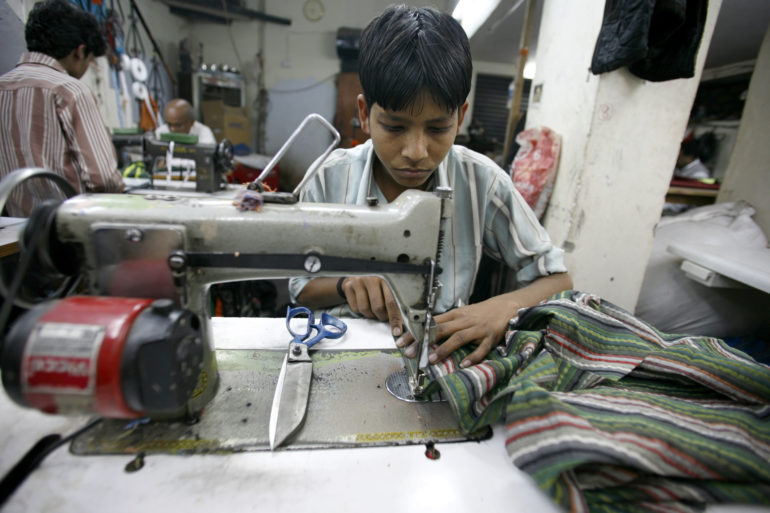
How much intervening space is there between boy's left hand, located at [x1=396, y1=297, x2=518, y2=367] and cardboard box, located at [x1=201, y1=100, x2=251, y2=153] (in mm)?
6194

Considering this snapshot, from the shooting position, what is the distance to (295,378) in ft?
2.63

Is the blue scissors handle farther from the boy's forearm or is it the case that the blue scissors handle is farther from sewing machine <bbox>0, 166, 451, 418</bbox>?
the boy's forearm

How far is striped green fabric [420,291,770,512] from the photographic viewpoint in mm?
563

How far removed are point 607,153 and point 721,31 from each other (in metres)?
2.84

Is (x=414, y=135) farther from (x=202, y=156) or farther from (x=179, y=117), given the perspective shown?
(x=179, y=117)

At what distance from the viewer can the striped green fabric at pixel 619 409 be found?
563mm

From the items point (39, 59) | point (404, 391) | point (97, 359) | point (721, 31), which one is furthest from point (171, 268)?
point (721, 31)

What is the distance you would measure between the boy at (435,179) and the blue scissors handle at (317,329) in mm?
92

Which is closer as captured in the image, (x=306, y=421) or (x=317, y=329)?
(x=306, y=421)

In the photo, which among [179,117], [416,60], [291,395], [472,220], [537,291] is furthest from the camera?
[179,117]

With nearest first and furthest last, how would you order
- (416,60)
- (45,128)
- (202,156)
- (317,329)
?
(416,60) < (317,329) < (45,128) < (202,156)

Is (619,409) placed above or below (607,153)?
below

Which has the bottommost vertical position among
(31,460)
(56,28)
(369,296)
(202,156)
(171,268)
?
(31,460)

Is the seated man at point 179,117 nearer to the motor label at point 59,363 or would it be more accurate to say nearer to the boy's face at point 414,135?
the boy's face at point 414,135
